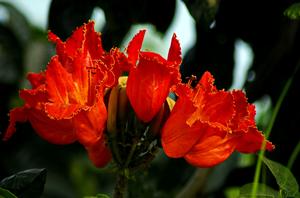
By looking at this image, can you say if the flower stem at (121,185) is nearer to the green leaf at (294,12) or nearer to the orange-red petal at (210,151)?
the orange-red petal at (210,151)

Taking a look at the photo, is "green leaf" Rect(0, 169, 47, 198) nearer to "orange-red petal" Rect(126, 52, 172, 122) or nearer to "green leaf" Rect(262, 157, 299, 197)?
"orange-red petal" Rect(126, 52, 172, 122)

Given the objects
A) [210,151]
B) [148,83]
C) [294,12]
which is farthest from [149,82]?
[294,12]

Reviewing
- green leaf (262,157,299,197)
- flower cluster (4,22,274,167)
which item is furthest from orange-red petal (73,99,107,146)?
green leaf (262,157,299,197)

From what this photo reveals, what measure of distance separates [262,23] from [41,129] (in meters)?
0.60

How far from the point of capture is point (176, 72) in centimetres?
97

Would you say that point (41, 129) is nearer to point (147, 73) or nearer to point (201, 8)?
point (147, 73)

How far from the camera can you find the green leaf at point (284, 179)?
0.96 m

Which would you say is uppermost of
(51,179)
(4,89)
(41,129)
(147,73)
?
(147,73)

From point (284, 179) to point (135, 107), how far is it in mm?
A: 213

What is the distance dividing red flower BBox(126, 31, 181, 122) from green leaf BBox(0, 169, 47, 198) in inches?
6.2

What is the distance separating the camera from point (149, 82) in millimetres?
965

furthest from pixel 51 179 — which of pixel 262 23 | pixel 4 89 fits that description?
pixel 262 23

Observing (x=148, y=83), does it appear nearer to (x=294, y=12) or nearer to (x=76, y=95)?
(x=76, y=95)

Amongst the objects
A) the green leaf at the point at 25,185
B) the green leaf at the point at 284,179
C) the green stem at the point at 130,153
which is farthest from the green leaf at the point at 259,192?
the green leaf at the point at 25,185
